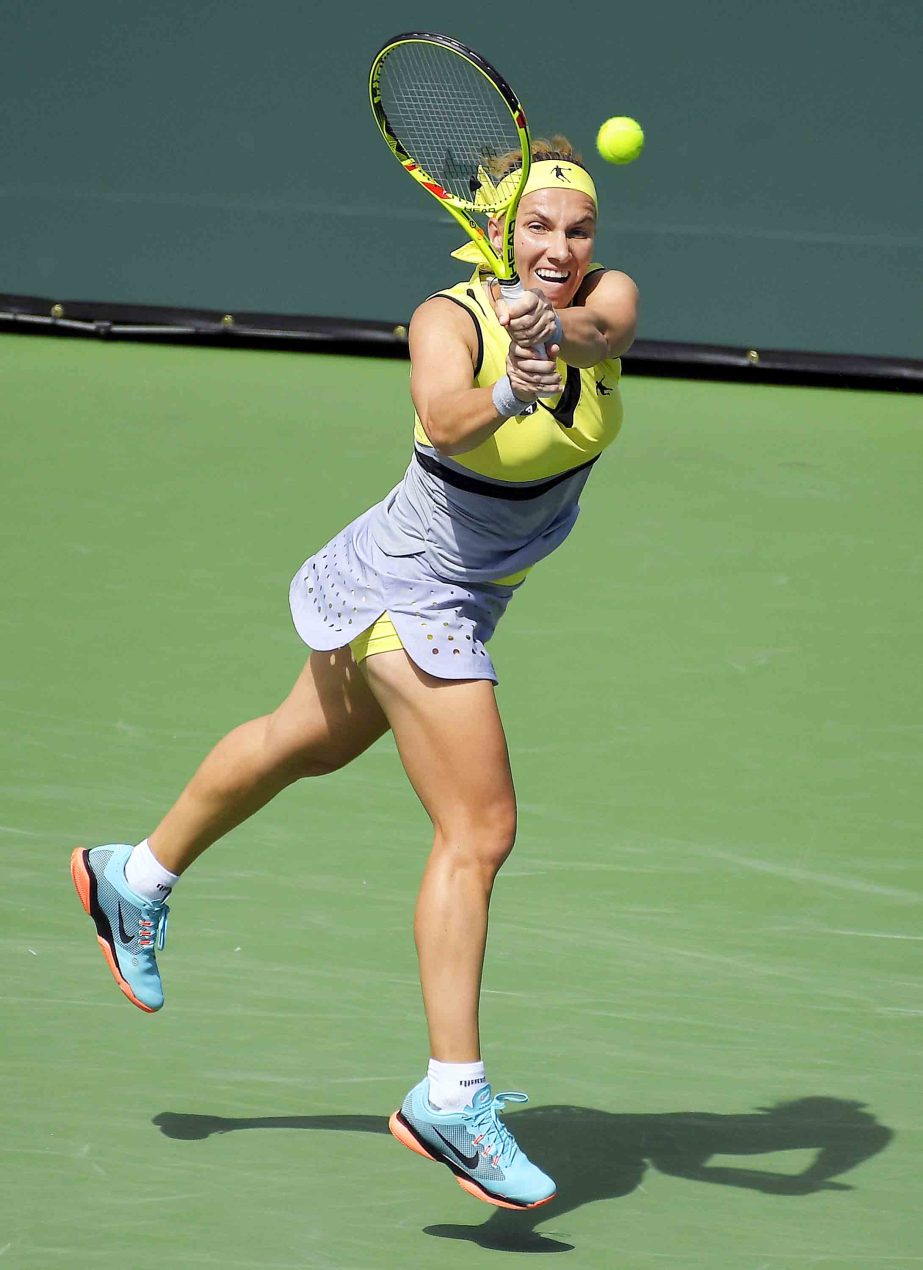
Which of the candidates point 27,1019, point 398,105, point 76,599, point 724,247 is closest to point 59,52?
point 724,247

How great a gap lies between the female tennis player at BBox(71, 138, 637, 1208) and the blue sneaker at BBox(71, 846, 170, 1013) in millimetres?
419

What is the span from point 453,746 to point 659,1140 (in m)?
0.85

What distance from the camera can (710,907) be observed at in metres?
4.29

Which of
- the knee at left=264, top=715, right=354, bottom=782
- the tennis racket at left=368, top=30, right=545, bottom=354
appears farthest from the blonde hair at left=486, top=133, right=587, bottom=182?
the knee at left=264, top=715, right=354, bottom=782

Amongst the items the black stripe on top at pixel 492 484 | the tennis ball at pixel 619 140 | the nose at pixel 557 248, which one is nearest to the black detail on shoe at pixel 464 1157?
the black stripe on top at pixel 492 484

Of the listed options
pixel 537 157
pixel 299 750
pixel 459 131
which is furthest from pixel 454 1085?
pixel 459 131

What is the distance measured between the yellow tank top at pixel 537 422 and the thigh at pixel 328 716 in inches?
18.4

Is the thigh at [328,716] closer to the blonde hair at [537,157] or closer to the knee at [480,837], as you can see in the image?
the knee at [480,837]

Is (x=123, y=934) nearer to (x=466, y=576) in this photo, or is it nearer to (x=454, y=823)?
(x=454, y=823)

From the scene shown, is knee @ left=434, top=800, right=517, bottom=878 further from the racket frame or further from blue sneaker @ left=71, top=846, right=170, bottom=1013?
the racket frame

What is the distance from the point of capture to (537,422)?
10.2 ft

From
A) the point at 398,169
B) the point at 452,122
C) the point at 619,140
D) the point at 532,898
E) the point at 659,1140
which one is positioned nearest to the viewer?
the point at 659,1140

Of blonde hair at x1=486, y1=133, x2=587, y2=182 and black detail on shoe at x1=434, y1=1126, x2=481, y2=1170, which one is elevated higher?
blonde hair at x1=486, y1=133, x2=587, y2=182

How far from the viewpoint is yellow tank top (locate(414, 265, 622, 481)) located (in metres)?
3.11
